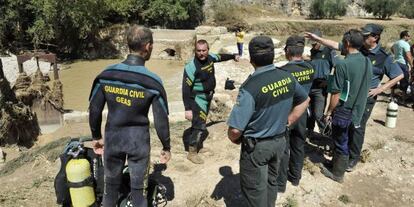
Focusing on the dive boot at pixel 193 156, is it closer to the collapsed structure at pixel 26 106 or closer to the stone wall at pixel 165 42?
the collapsed structure at pixel 26 106

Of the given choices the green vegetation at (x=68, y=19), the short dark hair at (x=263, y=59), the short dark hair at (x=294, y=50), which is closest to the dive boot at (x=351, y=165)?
the short dark hair at (x=294, y=50)

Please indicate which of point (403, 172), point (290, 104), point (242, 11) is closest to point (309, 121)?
point (403, 172)

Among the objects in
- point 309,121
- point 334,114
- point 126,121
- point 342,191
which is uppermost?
point 126,121

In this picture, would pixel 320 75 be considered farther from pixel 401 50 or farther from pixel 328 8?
pixel 328 8

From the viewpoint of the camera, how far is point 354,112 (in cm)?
472

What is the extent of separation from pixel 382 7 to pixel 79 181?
91.5 feet

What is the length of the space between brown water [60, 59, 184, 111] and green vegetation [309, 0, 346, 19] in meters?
12.0

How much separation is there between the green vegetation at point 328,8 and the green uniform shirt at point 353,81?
23765 mm

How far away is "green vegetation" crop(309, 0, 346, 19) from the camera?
2654 centimetres

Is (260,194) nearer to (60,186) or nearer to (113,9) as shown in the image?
(60,186)

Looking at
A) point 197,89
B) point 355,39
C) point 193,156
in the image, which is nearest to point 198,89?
point 197,89

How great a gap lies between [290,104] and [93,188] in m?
2.06

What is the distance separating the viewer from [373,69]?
5320 millimetres

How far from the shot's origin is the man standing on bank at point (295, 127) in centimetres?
423
